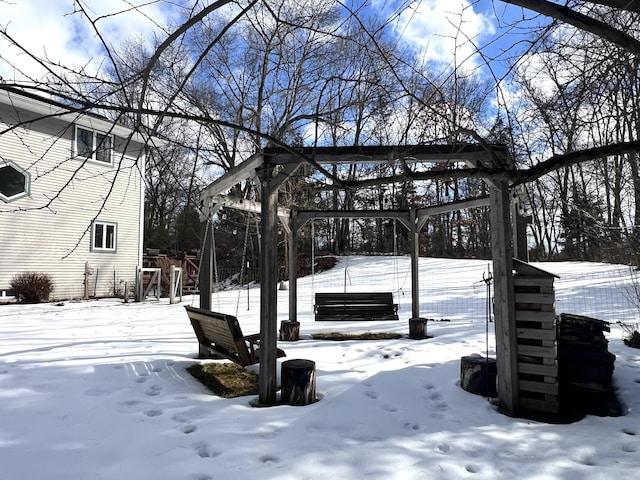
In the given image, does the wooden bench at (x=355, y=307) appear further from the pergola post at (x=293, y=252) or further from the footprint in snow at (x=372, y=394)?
the footprint in snow at (x=372, y=394)

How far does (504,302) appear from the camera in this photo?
3.51 m

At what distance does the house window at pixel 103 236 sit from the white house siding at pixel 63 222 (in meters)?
0.15

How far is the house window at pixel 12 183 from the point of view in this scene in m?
11.4

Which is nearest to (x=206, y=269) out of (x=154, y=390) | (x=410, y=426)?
(x=154, y=390)

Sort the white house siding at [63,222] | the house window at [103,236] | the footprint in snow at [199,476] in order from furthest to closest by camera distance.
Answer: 1. the house window at [103,236]
2. the white house siding at [63,222]
3. the footprint in snow at [199,476]

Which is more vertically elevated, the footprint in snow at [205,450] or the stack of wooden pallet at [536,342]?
the stack of wooden pallet at [536,342]

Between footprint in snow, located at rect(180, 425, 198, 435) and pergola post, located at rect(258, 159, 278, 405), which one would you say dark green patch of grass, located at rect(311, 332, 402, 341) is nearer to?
pergola post, located at rect(258, 159, 278, 405)

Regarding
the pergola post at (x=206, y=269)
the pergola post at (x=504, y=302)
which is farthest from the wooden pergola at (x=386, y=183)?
the pergola post at (x=206, y=269)

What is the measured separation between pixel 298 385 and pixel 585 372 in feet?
8.15

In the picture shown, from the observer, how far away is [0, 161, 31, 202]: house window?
11422 millimetres

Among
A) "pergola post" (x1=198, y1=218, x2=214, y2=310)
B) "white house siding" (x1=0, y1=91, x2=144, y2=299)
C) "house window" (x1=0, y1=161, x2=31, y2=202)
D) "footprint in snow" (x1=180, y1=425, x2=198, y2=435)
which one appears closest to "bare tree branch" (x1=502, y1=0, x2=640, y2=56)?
"footprint in snow" (x1=180, y1=425, x2=198, y2=435)

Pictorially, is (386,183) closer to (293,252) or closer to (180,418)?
(180,418)

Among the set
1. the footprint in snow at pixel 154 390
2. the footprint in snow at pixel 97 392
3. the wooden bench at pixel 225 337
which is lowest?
the footprint in snow at pixel 154 390

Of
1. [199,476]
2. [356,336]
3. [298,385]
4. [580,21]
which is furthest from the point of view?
[356,336]
